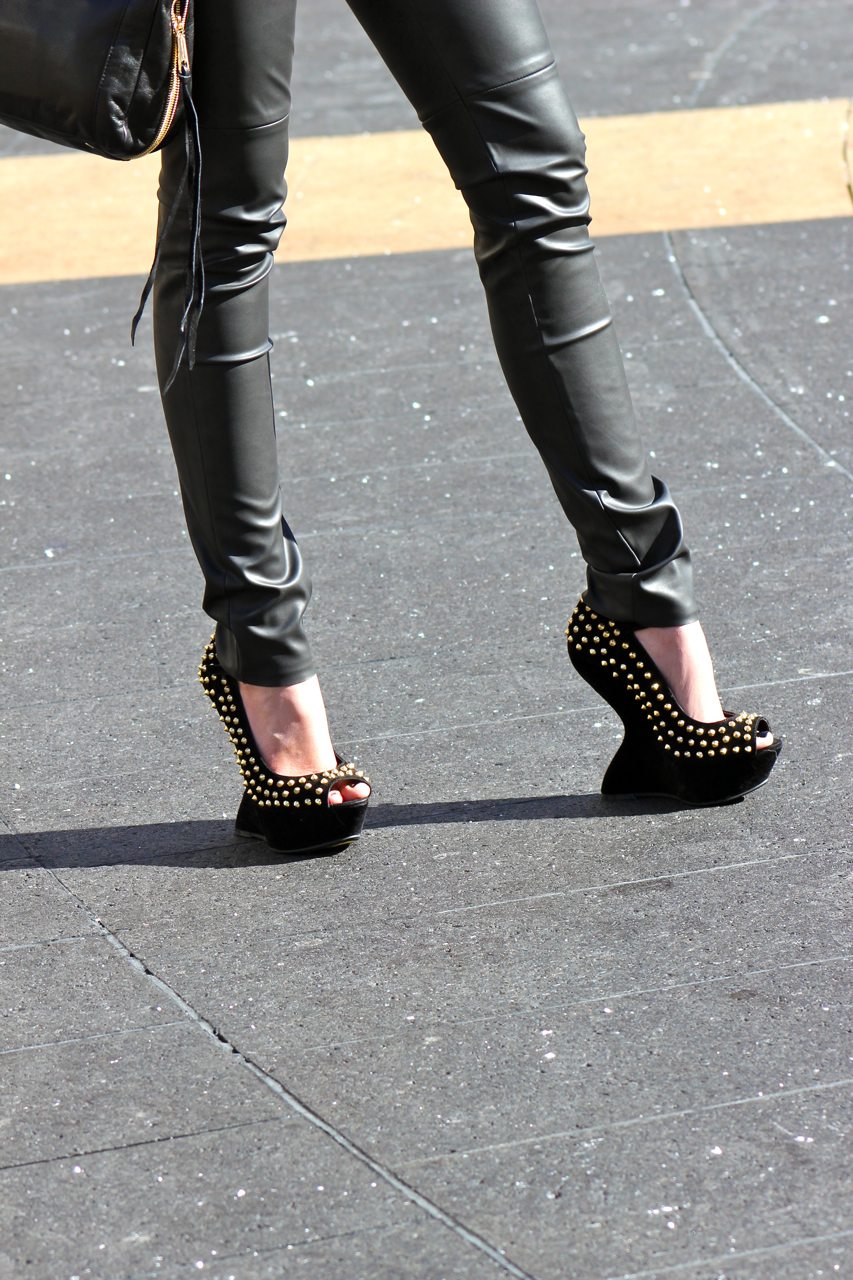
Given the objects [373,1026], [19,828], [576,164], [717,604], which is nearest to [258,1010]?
[373,1026]

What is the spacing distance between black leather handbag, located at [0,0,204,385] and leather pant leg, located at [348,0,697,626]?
277 millimetres

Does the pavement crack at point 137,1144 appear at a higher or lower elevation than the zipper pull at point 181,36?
lower

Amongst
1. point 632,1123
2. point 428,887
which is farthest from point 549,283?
point 632,1123

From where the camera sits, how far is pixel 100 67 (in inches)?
73.6

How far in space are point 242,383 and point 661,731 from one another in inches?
27.8

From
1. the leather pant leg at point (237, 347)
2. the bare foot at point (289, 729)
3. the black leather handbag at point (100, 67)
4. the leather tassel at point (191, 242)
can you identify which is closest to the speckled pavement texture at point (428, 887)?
the bare foot at point (289, 729)

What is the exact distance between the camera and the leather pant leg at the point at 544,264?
6.52 feet

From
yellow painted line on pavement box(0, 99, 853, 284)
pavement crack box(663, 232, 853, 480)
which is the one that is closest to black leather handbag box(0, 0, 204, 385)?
pavement crack box(663, 232, 853, 480)

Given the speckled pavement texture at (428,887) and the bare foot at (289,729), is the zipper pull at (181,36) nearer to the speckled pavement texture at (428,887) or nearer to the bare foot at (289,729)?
the bare foot at (289,729)

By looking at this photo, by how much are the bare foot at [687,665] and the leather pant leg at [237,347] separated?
1.49 feet

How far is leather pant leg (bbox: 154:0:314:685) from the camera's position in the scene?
194cm

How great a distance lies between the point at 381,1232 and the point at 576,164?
1.26 metres

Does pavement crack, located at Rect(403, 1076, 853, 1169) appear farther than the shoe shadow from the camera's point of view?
No

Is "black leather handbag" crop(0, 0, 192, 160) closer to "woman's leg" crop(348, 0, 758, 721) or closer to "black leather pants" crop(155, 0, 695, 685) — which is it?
"black leather pants" crop(155, 0, 695, 685)
